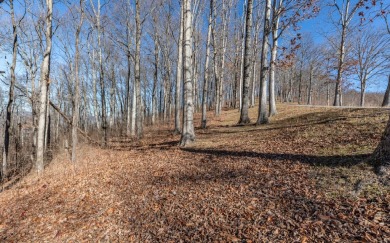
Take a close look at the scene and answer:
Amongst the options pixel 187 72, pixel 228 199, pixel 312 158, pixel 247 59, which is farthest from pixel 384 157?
pixel 247 59

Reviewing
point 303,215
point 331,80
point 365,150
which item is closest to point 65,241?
point 303,215

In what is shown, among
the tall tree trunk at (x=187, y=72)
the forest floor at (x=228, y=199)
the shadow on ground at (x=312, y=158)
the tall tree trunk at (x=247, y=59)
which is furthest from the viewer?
the tall tree trunk at (x=247, y=59)

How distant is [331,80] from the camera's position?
24.7m

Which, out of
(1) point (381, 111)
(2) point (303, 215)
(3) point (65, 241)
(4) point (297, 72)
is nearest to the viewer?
(2) point (303, 215)

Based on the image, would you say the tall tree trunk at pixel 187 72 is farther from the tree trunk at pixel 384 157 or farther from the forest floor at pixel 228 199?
the tree trunk at pixel 384 157

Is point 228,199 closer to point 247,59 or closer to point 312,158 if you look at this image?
point 312,158

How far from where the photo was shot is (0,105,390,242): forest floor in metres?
3.04

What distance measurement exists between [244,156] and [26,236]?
202 inches

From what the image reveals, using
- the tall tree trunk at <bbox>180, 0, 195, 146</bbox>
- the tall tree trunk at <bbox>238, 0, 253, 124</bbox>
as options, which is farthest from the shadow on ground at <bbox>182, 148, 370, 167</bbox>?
the tall tree trunk at <bbox>238, 0, 253, 124</bbox>

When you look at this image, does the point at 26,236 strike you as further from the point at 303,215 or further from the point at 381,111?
the point at 381,111

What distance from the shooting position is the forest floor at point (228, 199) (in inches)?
120

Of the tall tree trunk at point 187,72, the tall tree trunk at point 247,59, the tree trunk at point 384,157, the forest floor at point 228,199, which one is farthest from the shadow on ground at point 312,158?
the tall tree trunk at point 247,59

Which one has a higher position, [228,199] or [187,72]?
[187,72]

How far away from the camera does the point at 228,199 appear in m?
3.98
